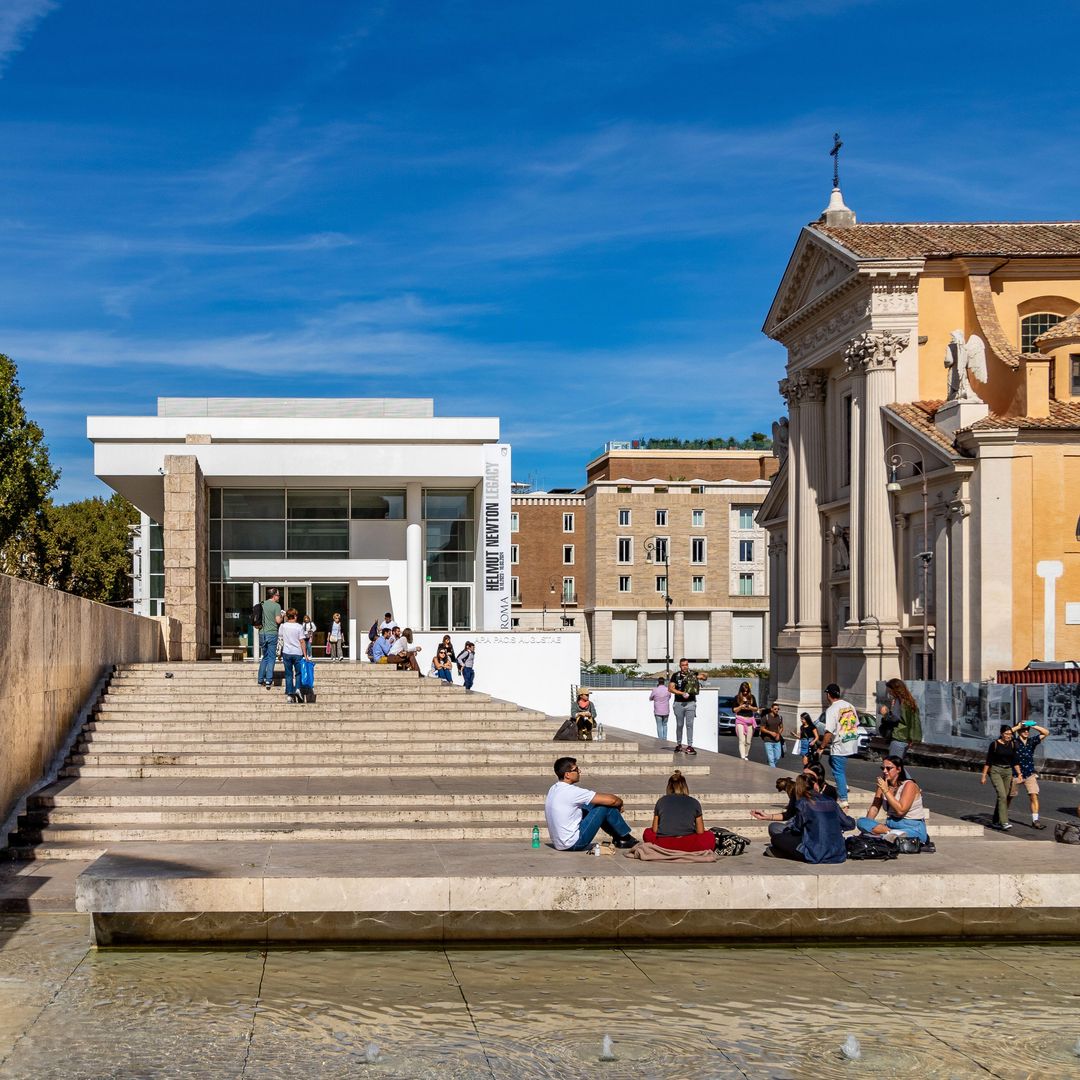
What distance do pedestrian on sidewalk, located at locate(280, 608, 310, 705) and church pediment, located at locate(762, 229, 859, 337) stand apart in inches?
1201

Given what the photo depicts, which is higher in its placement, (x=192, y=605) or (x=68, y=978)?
(x=192, y=605)

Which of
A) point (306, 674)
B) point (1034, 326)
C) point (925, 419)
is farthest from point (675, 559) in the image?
point (306, 674)

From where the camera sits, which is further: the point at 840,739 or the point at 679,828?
the point at 840,739

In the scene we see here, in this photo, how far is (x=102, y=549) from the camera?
269 feet

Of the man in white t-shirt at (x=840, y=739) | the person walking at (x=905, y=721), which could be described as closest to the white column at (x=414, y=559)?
the person walking at (x=905, y=721)

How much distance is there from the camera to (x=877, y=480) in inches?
1925

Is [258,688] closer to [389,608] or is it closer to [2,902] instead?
[2,902]

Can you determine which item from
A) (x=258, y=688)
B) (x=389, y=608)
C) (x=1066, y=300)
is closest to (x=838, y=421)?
(x=1066, y=300)

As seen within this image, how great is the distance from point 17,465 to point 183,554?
2417cm

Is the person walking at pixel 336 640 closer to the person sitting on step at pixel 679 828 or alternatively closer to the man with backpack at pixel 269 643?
the man with backpack at pixel 269 643

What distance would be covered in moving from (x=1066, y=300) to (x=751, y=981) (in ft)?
153

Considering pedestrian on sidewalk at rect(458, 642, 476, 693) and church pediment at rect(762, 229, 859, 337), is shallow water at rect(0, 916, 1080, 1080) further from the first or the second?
church pediment at rect(762, 229, 859, 337)

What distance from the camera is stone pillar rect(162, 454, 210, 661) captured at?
3672cm

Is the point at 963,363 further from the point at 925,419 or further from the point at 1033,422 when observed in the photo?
the point at 1033,422
